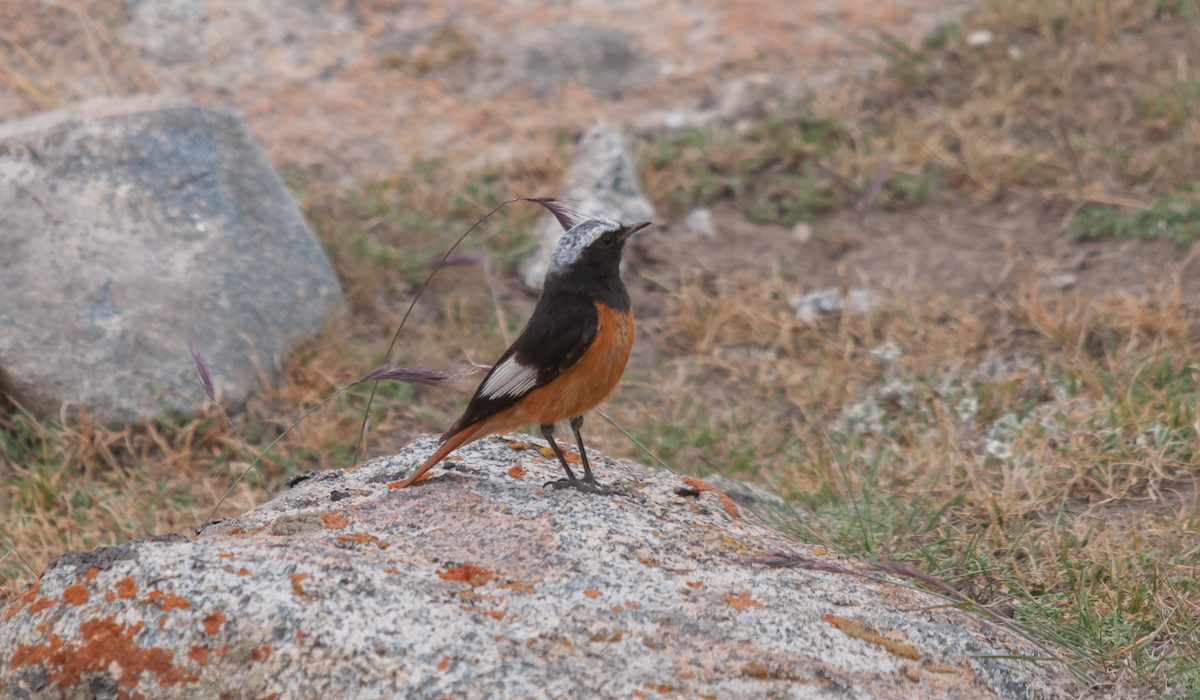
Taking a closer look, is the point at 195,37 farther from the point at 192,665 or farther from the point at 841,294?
the point at 192,665

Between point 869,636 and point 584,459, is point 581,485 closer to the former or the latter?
point 584,459

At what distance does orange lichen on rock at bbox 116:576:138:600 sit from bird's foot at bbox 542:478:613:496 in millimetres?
1314

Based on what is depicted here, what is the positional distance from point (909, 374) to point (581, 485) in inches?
104

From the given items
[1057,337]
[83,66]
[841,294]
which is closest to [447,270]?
[841,294]

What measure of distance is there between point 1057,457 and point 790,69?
4.33 metres

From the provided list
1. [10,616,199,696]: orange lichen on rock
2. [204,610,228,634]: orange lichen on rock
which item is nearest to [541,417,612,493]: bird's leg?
[204,610,228,634]: orange lichen on rock

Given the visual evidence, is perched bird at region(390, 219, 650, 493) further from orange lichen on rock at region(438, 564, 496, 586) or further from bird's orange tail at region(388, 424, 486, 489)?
orange lichen on rock at region(438, 564, 496, 586)

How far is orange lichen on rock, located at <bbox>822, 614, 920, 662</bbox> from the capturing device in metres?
3.05

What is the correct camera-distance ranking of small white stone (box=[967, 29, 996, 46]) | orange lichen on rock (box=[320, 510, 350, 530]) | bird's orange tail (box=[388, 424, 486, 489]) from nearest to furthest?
orange lichen on rock (box=[320, 510, 350, 530]) < bird's orange tail (box=[388, 424, 486, 489]) < small white stone (box=[967, 29, 996, 46])

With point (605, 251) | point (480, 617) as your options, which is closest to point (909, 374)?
point (605, 251)

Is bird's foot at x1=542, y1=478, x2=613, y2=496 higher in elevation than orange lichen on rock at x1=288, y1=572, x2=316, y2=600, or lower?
lower

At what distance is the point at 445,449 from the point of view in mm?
3617

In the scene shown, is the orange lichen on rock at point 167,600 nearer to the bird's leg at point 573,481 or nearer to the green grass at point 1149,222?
the bird's leg at point 573,481

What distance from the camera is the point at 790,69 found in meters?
8.28
